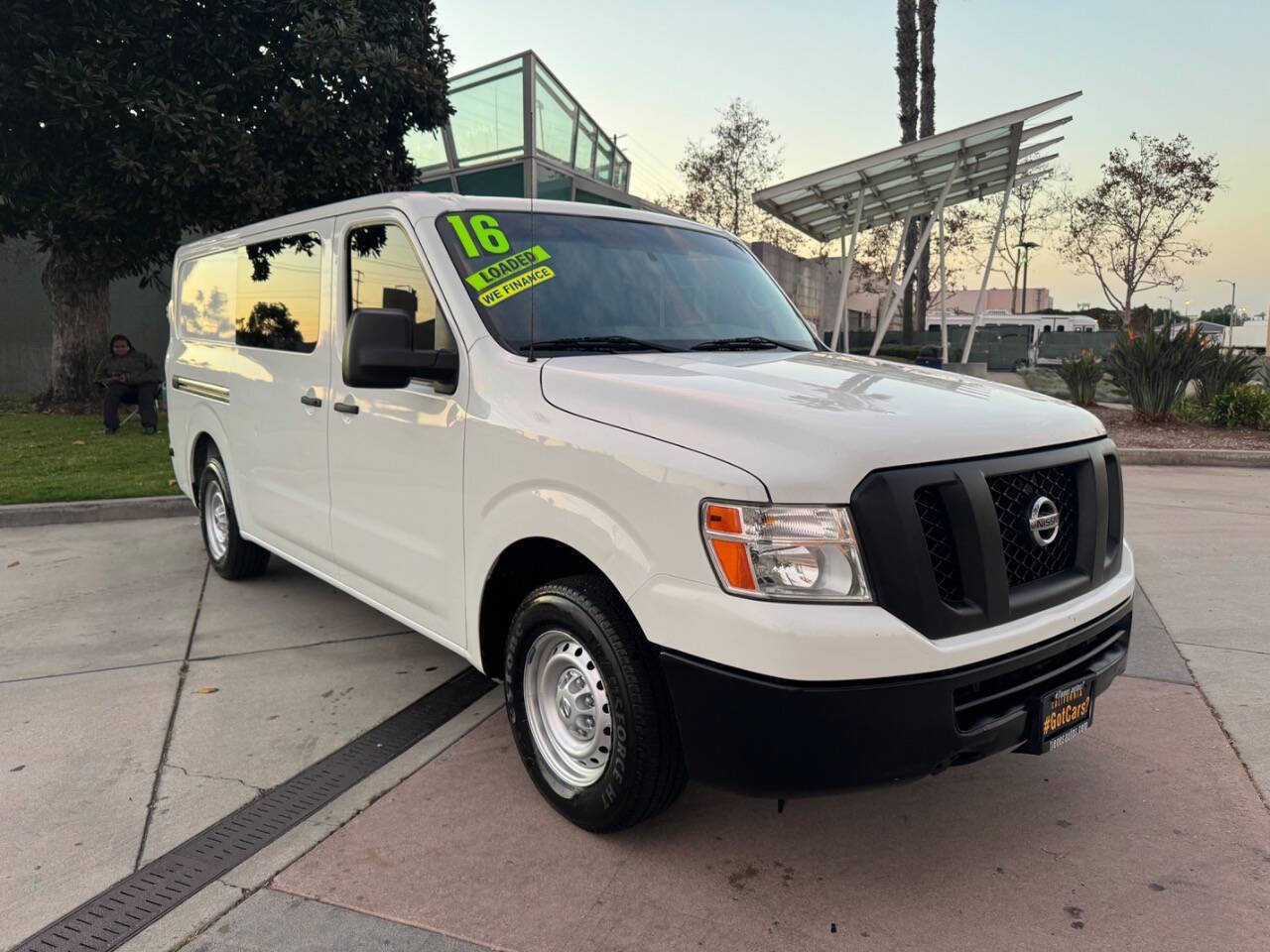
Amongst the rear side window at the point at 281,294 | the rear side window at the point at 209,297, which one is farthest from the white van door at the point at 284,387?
the rear side window at the point at 209,297

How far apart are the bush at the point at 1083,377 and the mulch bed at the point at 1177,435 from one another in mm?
890

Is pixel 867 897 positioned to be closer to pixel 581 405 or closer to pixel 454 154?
pixel 581 405

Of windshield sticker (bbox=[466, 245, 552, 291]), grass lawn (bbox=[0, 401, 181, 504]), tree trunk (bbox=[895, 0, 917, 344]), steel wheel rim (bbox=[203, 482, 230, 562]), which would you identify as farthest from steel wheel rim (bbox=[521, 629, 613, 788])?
tree trunk (bbox=[895, 0, 917, 344])

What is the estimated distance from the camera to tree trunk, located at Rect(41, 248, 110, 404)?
14.4 m

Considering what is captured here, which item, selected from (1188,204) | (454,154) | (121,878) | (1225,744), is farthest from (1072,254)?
(121,878)

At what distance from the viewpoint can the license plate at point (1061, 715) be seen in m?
2.59

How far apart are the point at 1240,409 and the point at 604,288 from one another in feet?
41.1

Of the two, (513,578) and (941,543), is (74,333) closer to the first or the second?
(513,578)

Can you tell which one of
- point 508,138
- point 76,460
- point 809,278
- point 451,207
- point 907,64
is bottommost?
A: point 76,460

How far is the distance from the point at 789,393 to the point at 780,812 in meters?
1.43

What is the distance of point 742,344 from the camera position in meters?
3.81

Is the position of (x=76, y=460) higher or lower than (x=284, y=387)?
lower

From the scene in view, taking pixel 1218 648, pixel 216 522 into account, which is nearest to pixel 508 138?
pixel 216 522

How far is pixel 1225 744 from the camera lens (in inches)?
141
